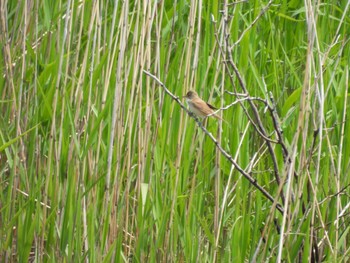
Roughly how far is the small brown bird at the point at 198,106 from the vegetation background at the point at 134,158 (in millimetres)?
50

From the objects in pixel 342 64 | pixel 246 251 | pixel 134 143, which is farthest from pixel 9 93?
pixel 342 64

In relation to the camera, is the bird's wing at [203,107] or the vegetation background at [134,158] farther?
the bird's wing at [203,107]

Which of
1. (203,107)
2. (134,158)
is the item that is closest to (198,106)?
(203,107)

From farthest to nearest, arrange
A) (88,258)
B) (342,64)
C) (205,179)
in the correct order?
(342,64)
(205,179)
(88,258)

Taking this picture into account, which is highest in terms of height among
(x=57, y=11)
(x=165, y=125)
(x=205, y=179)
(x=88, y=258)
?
(x=57, y=11)

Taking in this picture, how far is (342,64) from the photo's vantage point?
13.1 ft

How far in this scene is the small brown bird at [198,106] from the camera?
3.10 meters

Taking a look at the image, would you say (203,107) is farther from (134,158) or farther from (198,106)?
(134,158)

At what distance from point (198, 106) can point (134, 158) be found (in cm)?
37

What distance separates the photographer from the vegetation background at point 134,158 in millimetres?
2971

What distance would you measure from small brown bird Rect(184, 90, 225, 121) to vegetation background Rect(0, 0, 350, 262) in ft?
0.17

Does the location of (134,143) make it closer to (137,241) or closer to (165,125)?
(165,125)

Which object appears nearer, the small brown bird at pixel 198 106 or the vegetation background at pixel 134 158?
the vegetation background at pixel 134 158

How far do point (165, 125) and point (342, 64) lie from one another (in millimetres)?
1233
